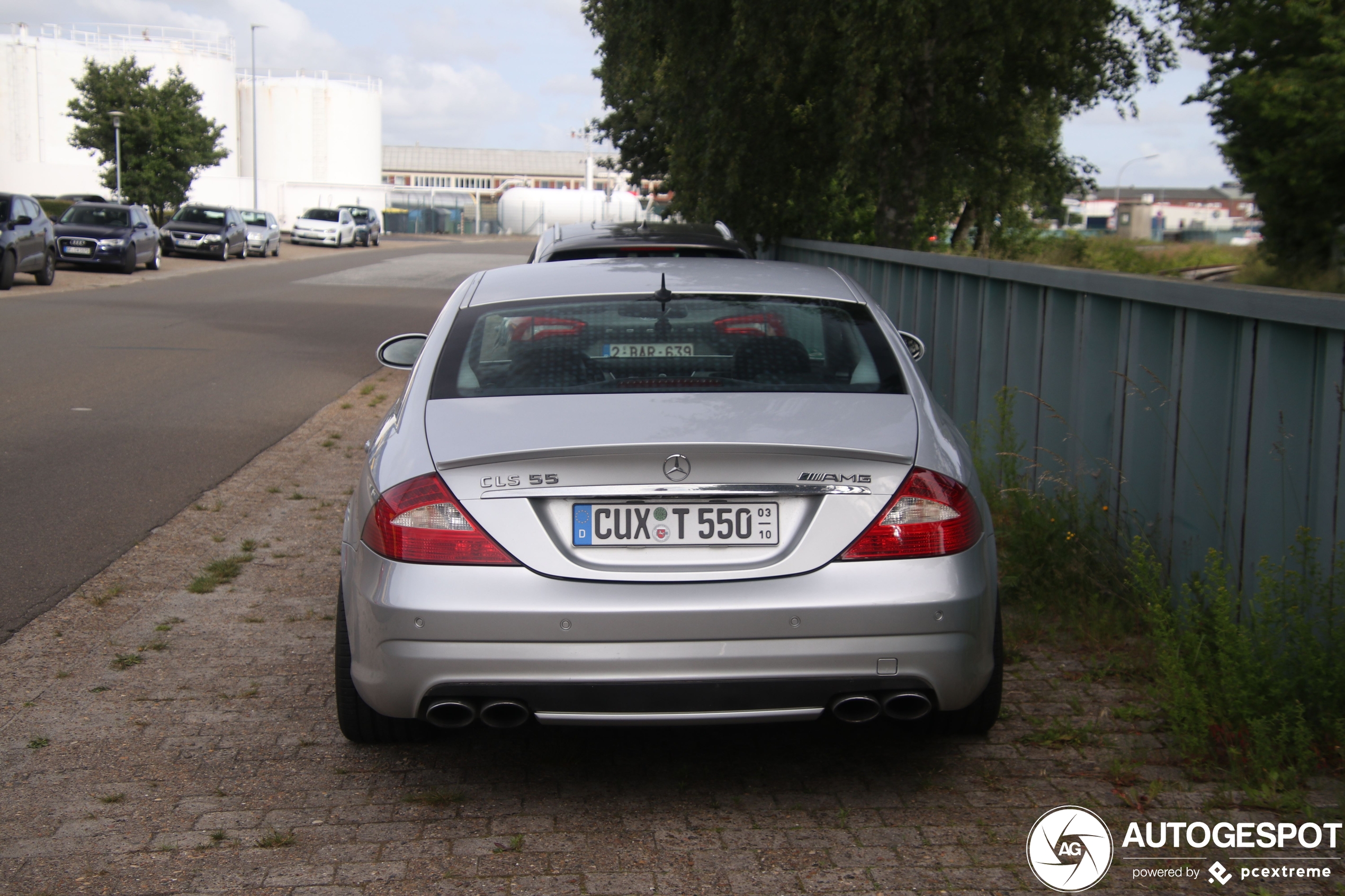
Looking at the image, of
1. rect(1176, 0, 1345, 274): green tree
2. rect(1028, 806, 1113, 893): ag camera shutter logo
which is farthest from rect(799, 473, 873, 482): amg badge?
rect(1176, 0, 1345, 274): green tree

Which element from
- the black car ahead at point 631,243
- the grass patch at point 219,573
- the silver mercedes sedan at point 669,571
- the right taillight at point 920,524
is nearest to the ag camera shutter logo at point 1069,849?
the silver mercedes sedan at point 669,571

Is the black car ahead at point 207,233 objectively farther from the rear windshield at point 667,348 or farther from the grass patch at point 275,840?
the grass patch at point 275,840

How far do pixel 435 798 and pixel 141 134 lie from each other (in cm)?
5738

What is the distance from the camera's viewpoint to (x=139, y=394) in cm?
1216

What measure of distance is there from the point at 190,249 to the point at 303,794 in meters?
40.4

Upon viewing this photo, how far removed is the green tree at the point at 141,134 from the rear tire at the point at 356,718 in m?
56.1

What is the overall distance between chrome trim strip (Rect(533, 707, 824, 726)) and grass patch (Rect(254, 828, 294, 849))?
714 millimetres

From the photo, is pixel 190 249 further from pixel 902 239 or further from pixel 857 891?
pixel 857 891

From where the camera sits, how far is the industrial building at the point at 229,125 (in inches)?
3172

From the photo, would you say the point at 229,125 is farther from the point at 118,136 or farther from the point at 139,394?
the point at 139,394

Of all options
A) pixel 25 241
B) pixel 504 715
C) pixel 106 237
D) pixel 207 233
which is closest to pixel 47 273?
Result: pixel 25 241

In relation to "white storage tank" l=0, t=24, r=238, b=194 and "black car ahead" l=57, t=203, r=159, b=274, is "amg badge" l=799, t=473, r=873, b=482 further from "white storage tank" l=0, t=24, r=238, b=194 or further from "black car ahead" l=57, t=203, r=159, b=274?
"white storage tank" l=0, t=24, r=238, b=194

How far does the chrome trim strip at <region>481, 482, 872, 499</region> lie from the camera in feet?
11.3

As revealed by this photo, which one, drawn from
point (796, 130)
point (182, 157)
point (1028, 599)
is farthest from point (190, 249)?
point (1028, 599)
